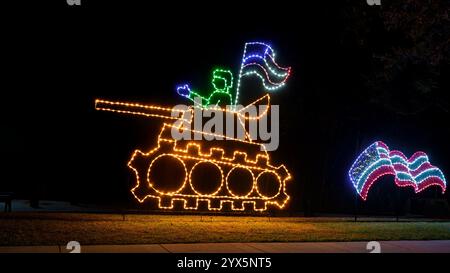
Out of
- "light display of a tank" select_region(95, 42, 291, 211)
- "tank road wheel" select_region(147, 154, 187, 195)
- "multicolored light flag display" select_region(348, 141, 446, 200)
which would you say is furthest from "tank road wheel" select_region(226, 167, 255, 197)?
"multicolored light flag display" select_region(348, 141, 446, 200)

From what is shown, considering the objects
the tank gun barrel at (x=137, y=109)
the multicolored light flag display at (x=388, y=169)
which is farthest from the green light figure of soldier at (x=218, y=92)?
the multicolored light flag display at (x=388, y=169)

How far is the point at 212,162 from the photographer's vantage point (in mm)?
14492

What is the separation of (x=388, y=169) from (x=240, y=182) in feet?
14.2

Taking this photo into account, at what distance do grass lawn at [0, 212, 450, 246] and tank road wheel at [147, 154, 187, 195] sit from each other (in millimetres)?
782

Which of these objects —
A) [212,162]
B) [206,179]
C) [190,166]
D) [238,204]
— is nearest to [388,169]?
[238,204]

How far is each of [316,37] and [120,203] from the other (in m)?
8.52

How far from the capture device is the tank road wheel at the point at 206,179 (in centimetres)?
1542

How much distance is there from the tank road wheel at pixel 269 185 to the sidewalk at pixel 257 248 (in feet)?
16.0

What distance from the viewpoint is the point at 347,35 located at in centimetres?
1703

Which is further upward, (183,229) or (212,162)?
(212,162)

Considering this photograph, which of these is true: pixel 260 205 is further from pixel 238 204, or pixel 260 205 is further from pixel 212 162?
pixel 212 162

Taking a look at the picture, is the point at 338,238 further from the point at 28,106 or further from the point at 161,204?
the point at 28,106

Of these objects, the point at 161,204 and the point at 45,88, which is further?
the point at 45,88

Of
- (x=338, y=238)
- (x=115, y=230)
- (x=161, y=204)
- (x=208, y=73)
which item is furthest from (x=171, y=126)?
(x=208, y=73)
